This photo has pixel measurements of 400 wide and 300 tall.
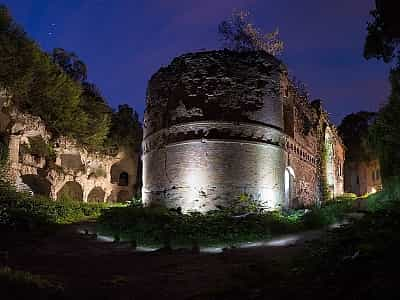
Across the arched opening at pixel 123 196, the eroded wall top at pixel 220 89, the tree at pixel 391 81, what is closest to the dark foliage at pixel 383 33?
the tree at pixel 391 81

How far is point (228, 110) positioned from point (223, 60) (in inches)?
99.0

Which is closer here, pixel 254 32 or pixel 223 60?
pixel 223 60

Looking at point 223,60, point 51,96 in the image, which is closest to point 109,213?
point 223,60

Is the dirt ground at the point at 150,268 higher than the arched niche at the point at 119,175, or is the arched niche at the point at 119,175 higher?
the arched niche at the point at 119,175

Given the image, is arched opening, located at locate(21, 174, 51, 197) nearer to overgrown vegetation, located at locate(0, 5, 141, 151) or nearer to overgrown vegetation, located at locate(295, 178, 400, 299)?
overgrown vegetation, located at locate(0, 5, 141, 151)

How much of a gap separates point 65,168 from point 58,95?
5.21 m

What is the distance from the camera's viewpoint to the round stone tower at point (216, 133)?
54.0ft

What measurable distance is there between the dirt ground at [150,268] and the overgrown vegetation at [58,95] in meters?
11.8

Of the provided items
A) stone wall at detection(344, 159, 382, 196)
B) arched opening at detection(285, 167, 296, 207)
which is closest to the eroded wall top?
arched opening at detection(285, 167, 296, 207)

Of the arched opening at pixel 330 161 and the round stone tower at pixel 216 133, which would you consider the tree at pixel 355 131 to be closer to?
the arched opening at pixel 330 161

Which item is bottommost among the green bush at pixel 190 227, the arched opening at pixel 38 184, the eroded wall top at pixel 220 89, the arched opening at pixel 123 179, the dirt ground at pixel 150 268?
the dirt ground at pixel 150 268

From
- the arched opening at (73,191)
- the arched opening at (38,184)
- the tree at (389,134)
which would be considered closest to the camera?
the tree at (389,134)

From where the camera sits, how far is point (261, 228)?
14555mm

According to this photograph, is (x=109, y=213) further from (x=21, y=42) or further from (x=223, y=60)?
(x=21, y=42)
